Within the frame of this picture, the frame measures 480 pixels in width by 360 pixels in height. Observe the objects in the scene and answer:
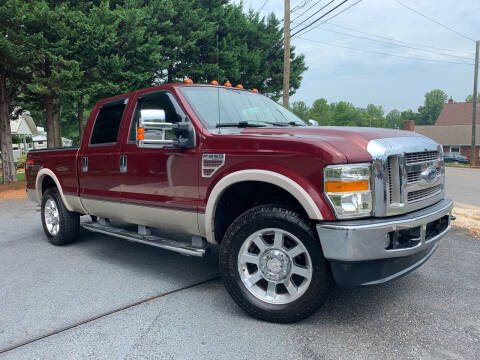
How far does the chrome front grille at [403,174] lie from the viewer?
8.86ft

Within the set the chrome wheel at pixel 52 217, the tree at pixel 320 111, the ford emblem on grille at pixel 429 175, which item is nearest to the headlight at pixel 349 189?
the ford emblem on grille at pixel 429 175

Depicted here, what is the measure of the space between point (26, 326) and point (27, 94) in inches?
528

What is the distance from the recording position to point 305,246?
2.84m

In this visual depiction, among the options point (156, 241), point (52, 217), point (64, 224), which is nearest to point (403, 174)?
point (156, 241)

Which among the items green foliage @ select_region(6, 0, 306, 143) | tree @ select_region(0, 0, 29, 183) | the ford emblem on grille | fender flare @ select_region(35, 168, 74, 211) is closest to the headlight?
the ford emblem on grille

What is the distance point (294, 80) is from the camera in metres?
22.0

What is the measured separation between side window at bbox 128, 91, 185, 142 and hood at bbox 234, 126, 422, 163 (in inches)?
32.0

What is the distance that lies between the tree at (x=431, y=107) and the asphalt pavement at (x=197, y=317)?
411 feet

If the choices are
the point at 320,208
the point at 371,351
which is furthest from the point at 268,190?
the point at 371,351

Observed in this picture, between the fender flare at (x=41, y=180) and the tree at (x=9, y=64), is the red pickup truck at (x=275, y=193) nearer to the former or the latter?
the fender flare at (x=41, y=180)

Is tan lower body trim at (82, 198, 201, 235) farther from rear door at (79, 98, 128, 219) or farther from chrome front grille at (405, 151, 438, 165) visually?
chrome front grille at (405, 151, 438, 165)

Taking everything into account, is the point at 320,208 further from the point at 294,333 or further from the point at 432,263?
the point at 432,263

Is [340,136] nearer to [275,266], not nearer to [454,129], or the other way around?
[275,266]

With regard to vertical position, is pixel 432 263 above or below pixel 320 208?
below
